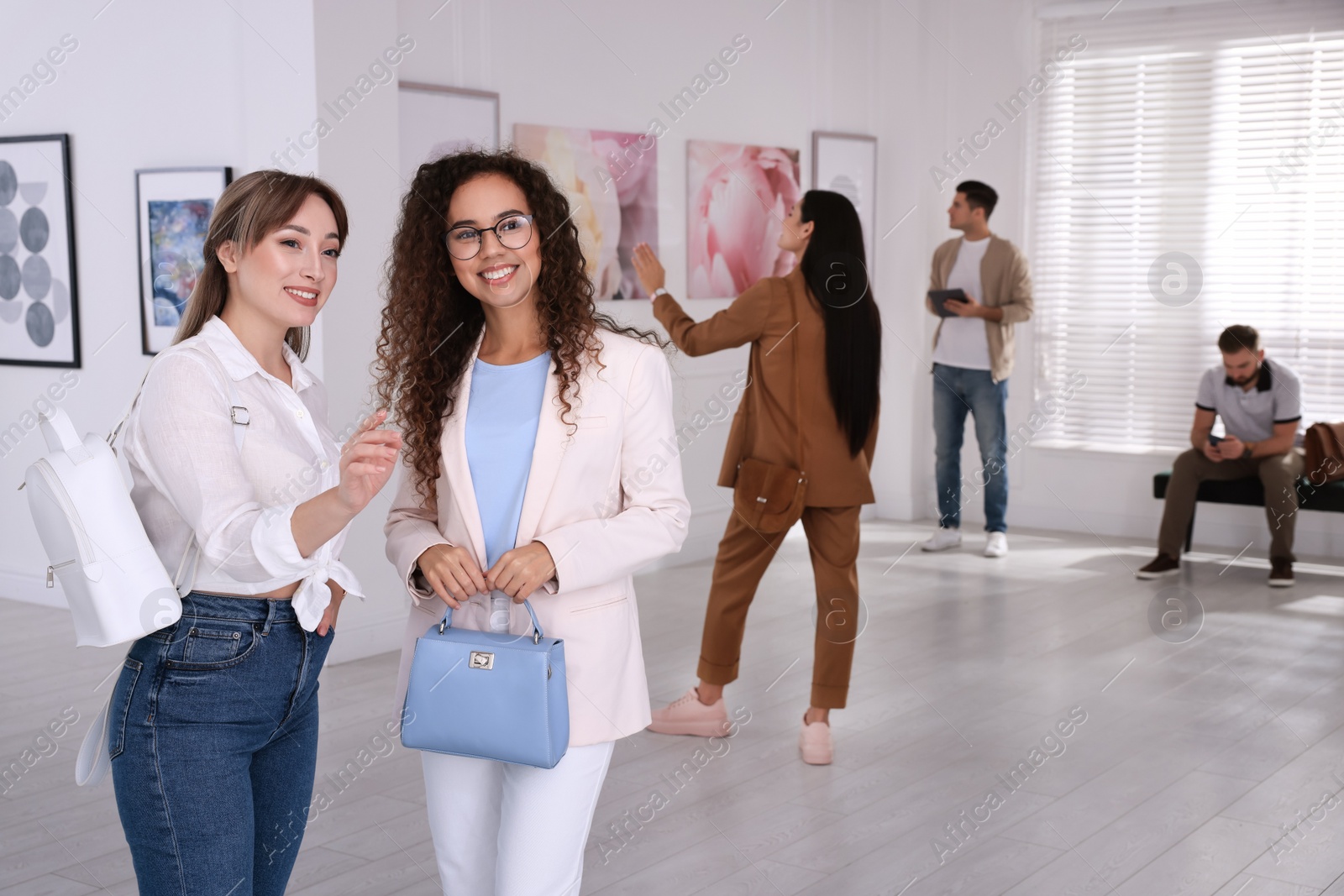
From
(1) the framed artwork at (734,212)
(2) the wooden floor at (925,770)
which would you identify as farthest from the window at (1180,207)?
(2) the wooden floor at (925,770)

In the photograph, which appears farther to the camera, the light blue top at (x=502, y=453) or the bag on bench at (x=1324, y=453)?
the bag on bench at (x=1324, y=453)

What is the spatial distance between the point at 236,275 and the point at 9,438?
5.23 m

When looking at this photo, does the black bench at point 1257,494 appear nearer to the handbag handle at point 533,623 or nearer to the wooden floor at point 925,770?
the wooden floor at point 925,770

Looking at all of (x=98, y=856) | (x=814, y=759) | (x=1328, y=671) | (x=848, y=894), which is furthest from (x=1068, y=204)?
(x=98, y=856)

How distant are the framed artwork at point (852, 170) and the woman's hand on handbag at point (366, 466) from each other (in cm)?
680

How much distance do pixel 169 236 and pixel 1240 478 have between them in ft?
18.9

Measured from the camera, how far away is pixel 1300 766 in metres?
4.12

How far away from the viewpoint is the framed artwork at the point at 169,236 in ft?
18.8

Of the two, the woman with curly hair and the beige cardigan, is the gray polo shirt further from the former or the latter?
the woman with curly hair

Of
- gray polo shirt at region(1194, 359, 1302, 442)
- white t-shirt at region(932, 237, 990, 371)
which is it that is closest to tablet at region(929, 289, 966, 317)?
white t-shirt at region(932, 237, 990, 371)

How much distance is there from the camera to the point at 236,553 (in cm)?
174

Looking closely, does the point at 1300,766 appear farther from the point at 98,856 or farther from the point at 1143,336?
the point at 1143,336

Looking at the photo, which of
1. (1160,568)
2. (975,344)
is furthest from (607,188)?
(1160,568)

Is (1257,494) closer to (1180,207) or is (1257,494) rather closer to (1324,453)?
(1324,453)
